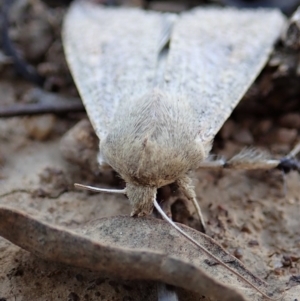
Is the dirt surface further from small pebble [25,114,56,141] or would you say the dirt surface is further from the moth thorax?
the moth thorax

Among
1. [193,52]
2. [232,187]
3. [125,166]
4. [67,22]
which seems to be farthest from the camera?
[67,22]

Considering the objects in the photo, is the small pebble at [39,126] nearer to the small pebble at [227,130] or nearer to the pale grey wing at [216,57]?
the pale grey wing at [216,57]

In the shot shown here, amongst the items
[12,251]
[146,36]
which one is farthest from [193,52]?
[12,251]

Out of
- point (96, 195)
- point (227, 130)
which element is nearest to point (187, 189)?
point (96, 195)

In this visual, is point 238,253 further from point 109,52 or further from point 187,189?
point 109,52

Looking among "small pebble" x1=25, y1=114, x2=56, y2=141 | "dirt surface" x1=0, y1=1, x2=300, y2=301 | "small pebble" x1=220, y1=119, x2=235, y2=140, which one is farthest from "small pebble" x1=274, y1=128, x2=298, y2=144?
"small pebble" x1=25, y1=114, x2=56, y2=141

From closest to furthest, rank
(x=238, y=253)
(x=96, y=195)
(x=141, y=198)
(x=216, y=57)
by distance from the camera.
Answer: (x=141, y=198) < (x=238, y=253) < (x=96, y=195) < (x=216, y=57)

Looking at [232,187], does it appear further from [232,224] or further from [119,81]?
[119,81]

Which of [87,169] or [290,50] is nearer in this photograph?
[87,169]
